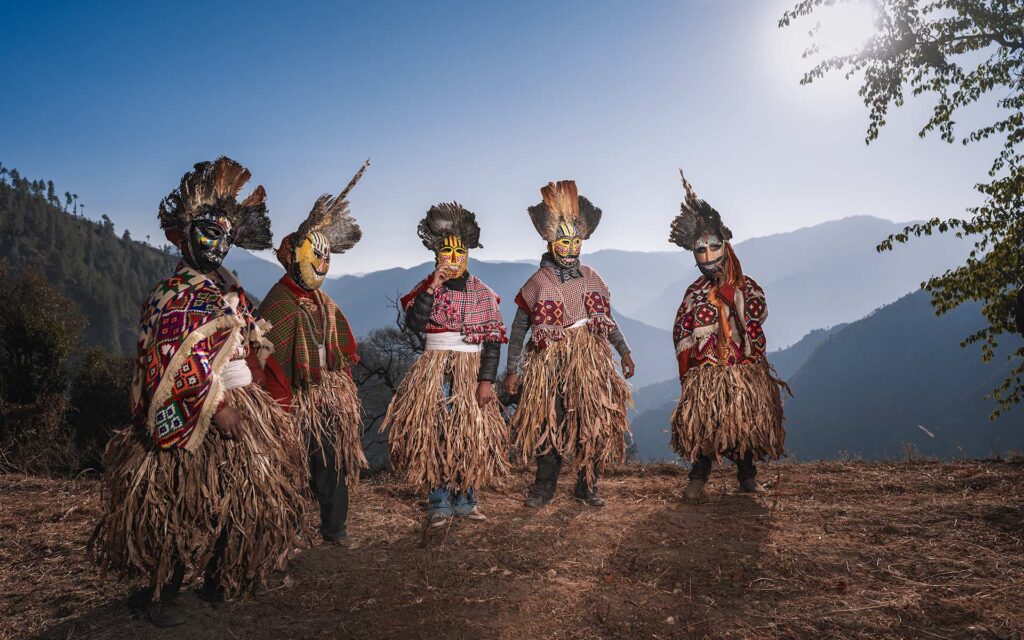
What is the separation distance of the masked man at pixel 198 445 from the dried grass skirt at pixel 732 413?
10.5 feet

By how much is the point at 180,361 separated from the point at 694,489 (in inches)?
159

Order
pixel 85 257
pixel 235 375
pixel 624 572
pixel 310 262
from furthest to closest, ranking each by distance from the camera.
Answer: pixel 85 257 → pixel 310 262 → pixel 624 572 → pixel 235 375

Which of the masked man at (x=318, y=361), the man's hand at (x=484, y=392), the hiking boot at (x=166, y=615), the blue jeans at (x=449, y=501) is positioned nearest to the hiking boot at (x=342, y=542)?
the masked man at (x=318, y=361)

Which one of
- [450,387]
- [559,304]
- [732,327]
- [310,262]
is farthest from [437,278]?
[732,327]

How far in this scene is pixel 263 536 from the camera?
3.20 meters

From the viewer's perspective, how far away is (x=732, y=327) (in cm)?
518

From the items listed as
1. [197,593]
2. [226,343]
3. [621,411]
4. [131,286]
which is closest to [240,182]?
[226,343]

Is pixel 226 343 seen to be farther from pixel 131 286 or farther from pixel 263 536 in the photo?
pixel 131 286

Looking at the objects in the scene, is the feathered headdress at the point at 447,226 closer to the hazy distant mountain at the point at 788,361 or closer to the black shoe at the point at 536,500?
the black shoe at the point at 536,500

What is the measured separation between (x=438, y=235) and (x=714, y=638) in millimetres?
3254

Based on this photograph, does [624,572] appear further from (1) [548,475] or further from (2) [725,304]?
(2) [725,304]

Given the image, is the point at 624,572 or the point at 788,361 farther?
the point at 788,361

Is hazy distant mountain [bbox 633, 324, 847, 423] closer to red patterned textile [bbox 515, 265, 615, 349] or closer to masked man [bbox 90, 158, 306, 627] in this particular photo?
red patterned textile [bbox 515, 265, 615, 349]

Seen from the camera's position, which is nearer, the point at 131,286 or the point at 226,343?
the point at 226,343
